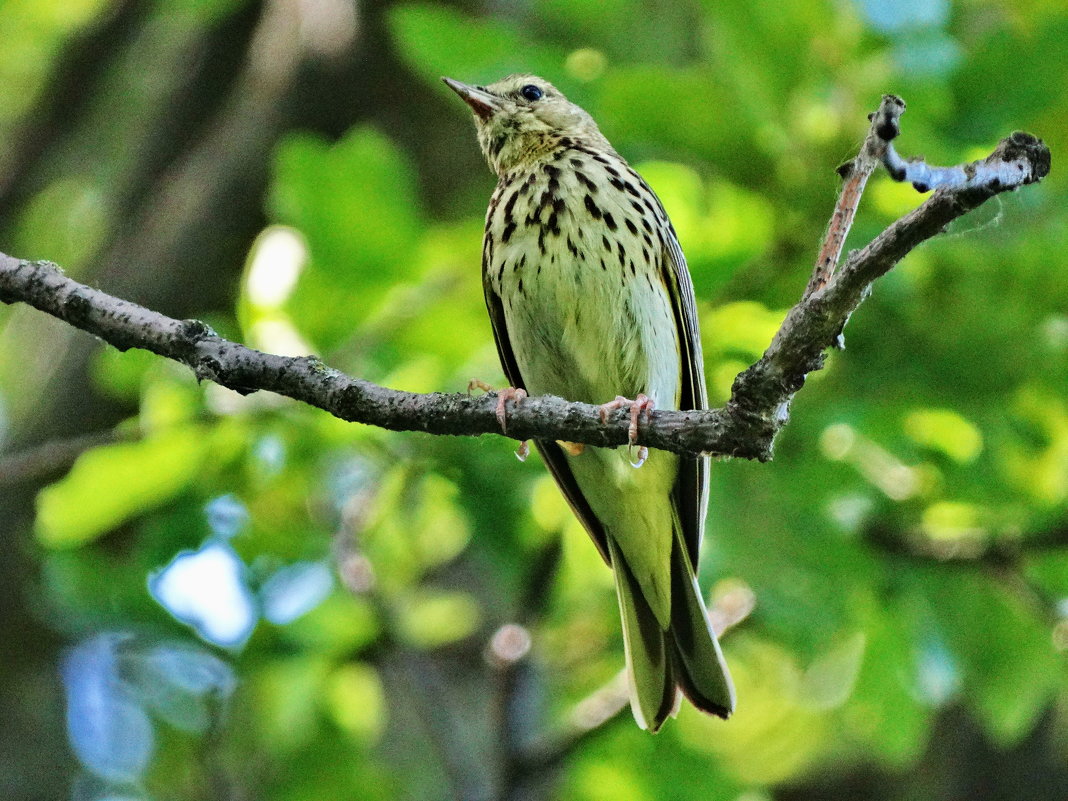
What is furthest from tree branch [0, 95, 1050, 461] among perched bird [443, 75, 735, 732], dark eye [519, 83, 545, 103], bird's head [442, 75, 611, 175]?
dark eye [519, 83, 545, 103]

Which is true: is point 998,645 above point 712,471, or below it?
below

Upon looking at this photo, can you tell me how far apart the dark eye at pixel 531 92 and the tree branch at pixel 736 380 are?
8.07 ft

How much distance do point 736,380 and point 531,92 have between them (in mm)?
2809

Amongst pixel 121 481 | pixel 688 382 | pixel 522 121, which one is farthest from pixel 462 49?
pixel 121 481

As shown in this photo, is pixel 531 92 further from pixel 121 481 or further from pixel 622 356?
pixel 121 481

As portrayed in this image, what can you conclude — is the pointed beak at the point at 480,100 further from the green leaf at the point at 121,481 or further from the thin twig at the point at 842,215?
the thin twig at the point at 842,215

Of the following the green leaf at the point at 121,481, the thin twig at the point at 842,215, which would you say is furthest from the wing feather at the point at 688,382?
the green leaf at the point at 121,481

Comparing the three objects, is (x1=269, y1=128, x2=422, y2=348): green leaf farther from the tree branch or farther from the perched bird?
the tree branch

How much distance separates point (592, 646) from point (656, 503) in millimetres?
1315

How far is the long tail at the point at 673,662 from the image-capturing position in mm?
4070

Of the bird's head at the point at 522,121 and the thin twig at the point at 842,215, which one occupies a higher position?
the bird's head at the point at 522,121

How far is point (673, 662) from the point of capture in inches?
163

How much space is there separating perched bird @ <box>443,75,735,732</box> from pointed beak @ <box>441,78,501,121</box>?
3 centimetres

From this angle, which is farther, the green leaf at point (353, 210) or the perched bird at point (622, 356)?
the perched bird at point (622, 356)
